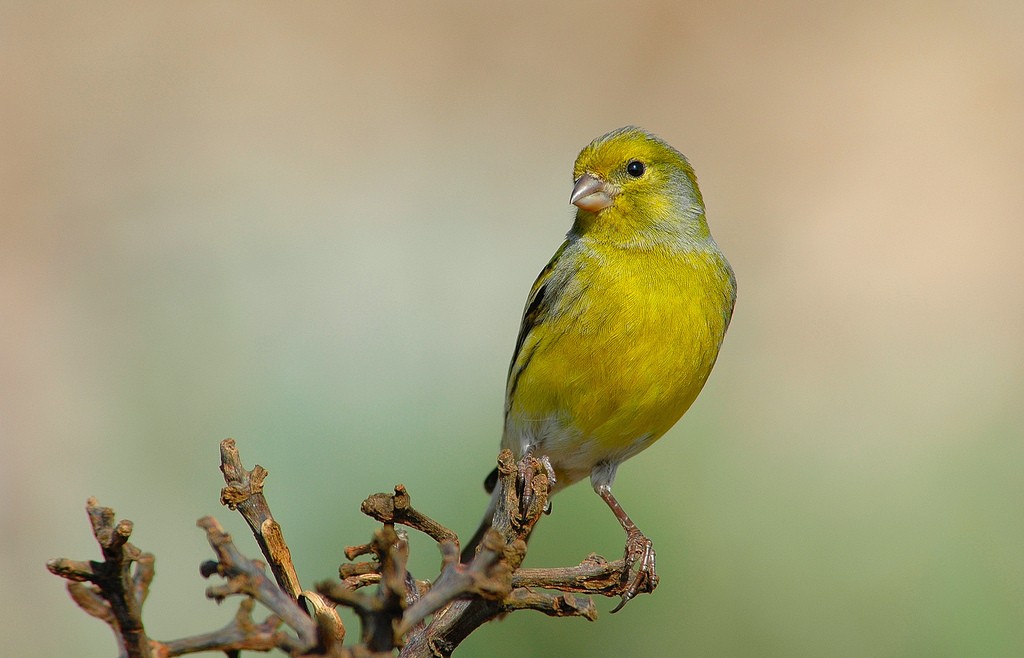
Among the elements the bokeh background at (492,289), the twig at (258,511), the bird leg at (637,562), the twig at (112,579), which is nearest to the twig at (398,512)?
the twig at (258,511)

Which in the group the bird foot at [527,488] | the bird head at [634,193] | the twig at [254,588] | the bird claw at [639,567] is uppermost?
the bird head at [634,193]

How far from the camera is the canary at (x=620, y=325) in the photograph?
10.4ft

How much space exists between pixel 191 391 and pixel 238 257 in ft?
3.14

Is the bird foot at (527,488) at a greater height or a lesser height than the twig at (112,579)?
lesser

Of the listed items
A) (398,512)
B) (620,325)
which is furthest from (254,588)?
(620,325)

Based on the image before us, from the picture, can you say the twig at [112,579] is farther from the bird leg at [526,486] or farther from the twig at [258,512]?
the bird leg at [526,486]

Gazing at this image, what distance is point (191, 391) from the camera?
5305mm

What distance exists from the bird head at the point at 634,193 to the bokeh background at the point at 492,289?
1094 mm

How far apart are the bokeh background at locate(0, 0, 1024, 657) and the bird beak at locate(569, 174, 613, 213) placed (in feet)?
3.89

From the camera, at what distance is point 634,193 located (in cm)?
361

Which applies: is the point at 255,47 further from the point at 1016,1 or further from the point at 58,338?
the point at 1016,1

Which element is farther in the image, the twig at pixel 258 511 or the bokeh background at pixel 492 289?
the bokeh background at pixel 492 289

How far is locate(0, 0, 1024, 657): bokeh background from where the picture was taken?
402cm

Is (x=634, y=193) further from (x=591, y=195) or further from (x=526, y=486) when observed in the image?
(x=526, y=486)
